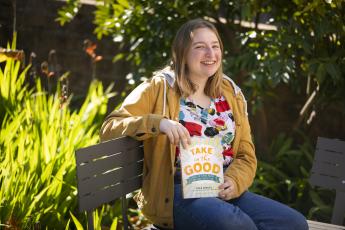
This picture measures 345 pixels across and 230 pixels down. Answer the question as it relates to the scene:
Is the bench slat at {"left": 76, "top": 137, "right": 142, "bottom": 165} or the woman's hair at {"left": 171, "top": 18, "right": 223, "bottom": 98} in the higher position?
the woman's hair at {"left": 171, "top": 18, "right": 223, "bottom": 98}

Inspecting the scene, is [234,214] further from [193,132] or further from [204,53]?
[204,53]

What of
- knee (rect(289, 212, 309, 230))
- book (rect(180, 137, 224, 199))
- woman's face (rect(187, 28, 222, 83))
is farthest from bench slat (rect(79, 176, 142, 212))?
knee (rect(289, 212, 309, 230))

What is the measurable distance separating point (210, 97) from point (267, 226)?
67 centimetres

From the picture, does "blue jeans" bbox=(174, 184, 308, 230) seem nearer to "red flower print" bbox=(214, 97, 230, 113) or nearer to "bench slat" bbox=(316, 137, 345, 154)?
"red flower print" bbox=(214, 97, 230, 113)

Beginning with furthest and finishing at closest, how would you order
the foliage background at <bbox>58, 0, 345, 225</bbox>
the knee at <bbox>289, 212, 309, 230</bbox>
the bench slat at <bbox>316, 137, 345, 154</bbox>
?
the foliage background at <bbox>58, 0, 345, 225</bbox>, the bench slat at <bbox>316, 137, 345, 154</bbox>, the knee at <bbox>289, 212, 309, 230</bbox>

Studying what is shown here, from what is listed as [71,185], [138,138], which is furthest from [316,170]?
[71,185]

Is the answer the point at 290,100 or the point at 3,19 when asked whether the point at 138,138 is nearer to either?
the point at 290,100

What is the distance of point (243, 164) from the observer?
311cm

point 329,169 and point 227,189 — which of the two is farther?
point 329,169

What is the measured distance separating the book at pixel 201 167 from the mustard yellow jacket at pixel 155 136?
103mm

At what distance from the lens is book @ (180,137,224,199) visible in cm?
278

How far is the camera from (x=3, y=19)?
19.7 feet

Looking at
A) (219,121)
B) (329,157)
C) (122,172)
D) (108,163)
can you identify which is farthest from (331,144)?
(108,163)

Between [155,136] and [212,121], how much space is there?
31 cm
